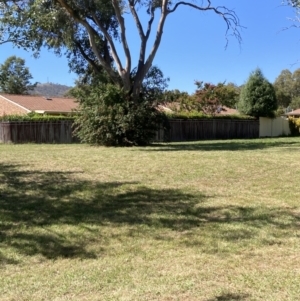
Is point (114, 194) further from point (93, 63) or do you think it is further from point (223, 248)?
point (93, 63)

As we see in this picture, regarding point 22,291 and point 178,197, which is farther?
point 178,197

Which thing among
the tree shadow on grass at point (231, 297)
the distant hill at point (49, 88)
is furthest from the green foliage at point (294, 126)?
the distant hill at point (49, 88)

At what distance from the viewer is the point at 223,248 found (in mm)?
5137

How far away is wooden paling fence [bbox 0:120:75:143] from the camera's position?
997 inches

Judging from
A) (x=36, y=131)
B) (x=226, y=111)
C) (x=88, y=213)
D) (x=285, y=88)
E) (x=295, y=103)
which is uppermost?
(x=285, y=88)

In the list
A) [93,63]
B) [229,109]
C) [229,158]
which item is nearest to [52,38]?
[93,63]

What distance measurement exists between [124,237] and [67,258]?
3.18ft

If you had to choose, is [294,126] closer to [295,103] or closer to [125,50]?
[125,50]

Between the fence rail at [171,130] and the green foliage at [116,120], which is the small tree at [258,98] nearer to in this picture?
the fence rail at [171,130]

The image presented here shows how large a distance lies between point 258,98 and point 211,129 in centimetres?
734

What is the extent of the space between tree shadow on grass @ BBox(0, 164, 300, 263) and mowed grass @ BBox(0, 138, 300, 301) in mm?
16

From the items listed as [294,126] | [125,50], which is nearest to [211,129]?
[294,126]

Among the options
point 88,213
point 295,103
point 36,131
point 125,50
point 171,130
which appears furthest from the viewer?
point 295,103

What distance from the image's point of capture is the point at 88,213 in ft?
22.0
